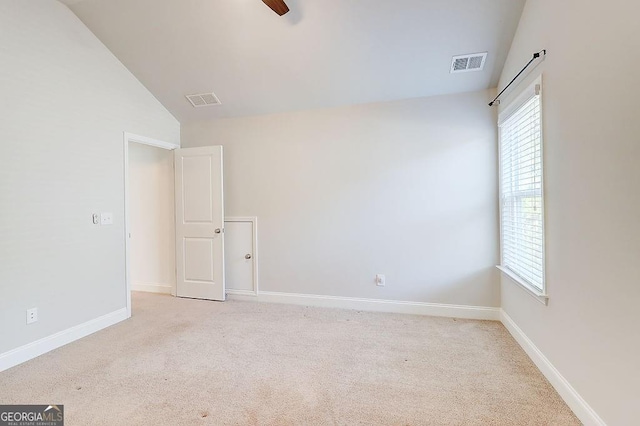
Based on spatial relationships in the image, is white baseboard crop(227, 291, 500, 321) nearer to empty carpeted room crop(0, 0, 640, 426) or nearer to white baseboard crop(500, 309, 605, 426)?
empty carpeted room crop(0, 0, 640, 426)

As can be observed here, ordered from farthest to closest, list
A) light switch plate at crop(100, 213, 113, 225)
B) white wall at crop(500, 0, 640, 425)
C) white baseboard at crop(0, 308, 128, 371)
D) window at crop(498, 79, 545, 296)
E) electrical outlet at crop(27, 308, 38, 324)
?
light switch plate at crop(100, 213, 113, 225) < electrical outlet at crop(27, 308, 38, 324) < white baseboard at crop(0, 308, 128, 371) < window at crop(498, 79, 545, 296) < white wall at crop(500, 0, 640, 425)

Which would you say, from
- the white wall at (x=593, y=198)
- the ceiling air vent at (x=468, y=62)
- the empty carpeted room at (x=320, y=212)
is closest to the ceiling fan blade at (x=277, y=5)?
the empty carpeted room at (x=320, y=212)

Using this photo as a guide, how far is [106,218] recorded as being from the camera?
3154 mm

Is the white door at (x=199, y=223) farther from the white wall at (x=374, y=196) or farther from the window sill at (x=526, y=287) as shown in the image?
the window sill at (x=526, y=287)

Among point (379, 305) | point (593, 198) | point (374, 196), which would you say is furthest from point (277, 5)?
point (379, 305)

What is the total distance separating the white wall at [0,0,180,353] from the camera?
2.36 meters

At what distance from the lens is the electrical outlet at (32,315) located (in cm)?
246

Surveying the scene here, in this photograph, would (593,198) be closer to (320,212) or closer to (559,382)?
(559,382)

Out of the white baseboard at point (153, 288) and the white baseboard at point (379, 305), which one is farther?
the white baseboard at point (153, 288)

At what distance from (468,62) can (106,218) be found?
13.0 feet

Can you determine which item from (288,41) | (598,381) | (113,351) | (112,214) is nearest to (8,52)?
(112,214)

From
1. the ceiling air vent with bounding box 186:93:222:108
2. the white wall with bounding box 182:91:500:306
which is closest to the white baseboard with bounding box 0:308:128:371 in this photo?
the white wall with bounding box 182:91:500:306

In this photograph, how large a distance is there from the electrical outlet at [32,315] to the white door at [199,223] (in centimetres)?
160

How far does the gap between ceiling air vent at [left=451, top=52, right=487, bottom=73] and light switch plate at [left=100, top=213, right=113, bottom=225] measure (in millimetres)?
3816
